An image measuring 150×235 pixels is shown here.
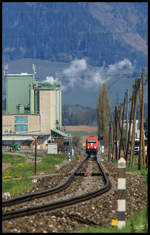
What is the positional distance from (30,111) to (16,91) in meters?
15.4

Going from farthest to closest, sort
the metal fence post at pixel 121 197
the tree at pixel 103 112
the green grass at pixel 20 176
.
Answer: the tree at pixel 103 112 < the green grass at pixel 20 176 < the metal fence post at pixel 121 197

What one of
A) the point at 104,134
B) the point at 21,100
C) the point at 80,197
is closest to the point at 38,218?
the point at 80,197

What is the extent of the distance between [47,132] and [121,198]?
140522 millimetres

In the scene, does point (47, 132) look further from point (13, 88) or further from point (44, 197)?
point (44, 197)

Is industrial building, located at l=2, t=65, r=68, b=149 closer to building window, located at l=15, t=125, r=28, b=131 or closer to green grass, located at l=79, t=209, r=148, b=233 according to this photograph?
building window, located at l=15, t=125, r=28, b=131

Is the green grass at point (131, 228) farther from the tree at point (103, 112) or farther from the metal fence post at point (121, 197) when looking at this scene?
the tree at point (103, 112)

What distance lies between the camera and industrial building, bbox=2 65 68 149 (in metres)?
146

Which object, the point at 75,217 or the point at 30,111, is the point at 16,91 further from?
the point at 75,217

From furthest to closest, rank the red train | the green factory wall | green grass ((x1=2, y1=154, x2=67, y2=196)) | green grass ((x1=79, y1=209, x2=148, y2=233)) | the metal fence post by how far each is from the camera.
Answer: the green factory wall
the red train
green grass ((x1=2, y1=154, x2=67, y2=196))
the metal fence post
green grass ((x1=79, y1=209, x2=148, y2=233))

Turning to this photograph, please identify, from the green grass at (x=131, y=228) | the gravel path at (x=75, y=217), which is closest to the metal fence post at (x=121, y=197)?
the green grass at (x=131, y=228)

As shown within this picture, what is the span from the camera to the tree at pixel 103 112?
140125 mm

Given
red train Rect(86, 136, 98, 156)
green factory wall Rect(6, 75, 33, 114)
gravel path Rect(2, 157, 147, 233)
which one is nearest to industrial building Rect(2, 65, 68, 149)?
green factory wall Rect(6, 75, 33, 114)

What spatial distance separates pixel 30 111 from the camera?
16150 centimetres

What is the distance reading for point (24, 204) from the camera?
54.0 feet
